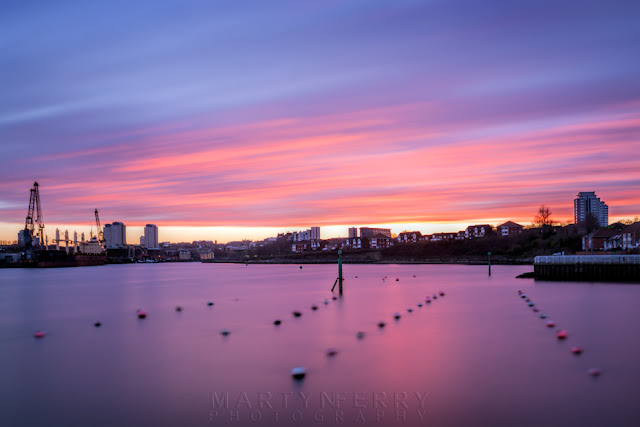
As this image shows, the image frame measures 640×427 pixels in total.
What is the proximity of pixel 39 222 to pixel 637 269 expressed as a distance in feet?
516

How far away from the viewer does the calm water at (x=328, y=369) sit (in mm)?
12664

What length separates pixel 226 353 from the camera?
20391mm

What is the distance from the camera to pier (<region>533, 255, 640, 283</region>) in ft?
155

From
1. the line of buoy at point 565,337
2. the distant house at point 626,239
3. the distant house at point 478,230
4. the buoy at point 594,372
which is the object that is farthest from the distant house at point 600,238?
the buoy at point 594,372

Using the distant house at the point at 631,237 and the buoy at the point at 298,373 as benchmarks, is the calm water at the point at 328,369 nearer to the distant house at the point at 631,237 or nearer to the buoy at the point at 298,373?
the buoy at the point at 298,373

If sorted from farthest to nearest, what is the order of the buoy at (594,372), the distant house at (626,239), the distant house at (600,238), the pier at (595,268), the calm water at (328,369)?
the distant house at (600,238)
the distant house at (626,239)
the pier at (595,268)
the buoy at (594,372)
the calm water at (328,369)

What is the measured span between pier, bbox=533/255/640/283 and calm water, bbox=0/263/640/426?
14.8m

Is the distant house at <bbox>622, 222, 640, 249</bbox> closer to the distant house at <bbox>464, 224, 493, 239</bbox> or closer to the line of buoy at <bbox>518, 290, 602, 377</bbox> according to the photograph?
the line of buoy at <bbox>518, 290, 602, 377</bbox>

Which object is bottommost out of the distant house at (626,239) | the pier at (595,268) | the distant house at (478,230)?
the pier at (595,268)

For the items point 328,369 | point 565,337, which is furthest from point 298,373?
point 565,337

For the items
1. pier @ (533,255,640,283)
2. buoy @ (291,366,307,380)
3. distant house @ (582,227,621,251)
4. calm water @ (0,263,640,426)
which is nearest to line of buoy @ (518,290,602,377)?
calm water @ (0,263,640,426)

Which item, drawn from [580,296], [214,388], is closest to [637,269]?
[580,296]

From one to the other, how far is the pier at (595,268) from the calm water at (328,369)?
48.7ft

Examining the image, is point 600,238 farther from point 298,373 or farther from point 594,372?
point 298,373
